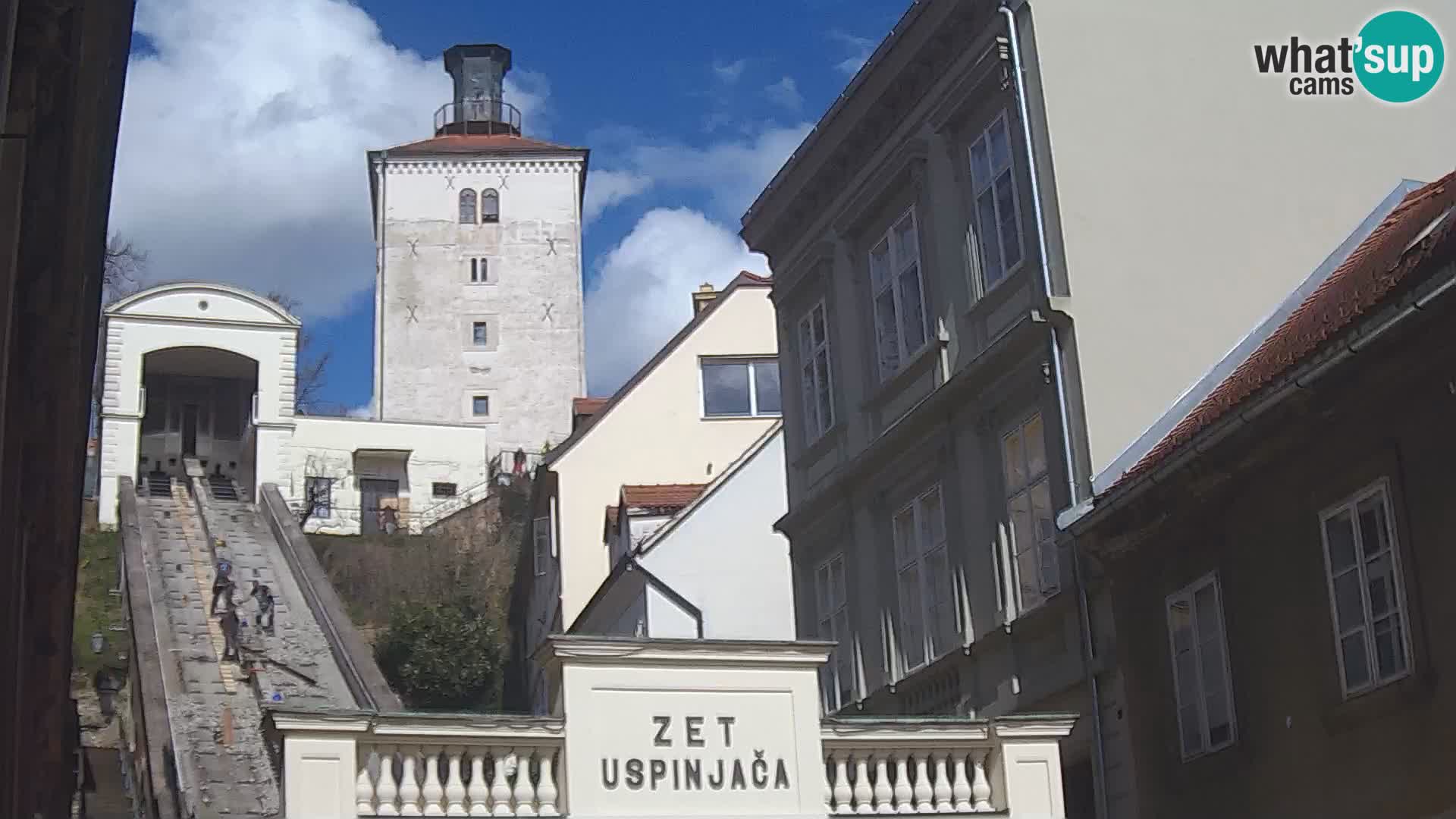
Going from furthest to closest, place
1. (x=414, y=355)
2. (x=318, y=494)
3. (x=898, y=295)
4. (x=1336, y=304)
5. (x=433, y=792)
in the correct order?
(x=414, y=355) → (x=318, y=494) → (x=898, y=295) → (x=1336, y=304) → (x=433, y=792)

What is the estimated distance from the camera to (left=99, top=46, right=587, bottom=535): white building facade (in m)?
60.5

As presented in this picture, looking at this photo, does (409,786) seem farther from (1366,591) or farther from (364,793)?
(1366,591)

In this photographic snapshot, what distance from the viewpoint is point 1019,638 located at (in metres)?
19.0

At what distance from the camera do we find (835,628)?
80.3 feet

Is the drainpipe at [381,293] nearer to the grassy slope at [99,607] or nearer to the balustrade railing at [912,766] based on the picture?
the grassy slope at [99,607]

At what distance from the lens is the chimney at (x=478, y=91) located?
307 ft

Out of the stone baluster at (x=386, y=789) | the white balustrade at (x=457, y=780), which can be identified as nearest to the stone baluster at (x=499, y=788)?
the white balustrade at (x=457, y=780)

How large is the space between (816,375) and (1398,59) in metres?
8.31

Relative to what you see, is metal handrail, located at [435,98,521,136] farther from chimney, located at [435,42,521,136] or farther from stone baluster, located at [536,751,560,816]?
stone baluster, located at [536,751,560,816]

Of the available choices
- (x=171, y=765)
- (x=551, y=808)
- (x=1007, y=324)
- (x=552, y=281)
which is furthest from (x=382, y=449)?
(x=551, y=808)

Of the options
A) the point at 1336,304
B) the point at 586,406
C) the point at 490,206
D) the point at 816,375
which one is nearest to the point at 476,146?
the point at 490,206

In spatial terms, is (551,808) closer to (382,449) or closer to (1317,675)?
(1317,675)

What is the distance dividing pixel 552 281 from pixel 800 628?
56210mm

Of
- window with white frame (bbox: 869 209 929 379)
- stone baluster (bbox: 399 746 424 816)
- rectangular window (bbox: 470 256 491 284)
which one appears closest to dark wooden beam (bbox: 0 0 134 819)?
stone baluster (bbox: 399 746 424 816)
